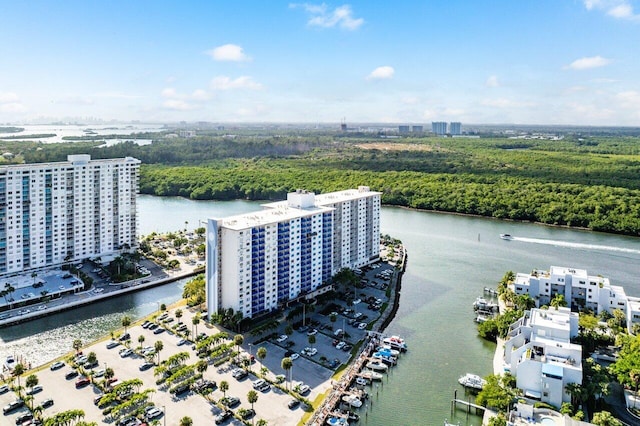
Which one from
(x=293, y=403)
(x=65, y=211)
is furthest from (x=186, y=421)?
(x=65, y=211)

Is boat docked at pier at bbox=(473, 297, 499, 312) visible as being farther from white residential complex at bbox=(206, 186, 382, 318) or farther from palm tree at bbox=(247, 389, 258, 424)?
palm tree at bbox=(247, 389, 258, 424)

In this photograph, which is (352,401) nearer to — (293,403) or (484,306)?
(293,403)

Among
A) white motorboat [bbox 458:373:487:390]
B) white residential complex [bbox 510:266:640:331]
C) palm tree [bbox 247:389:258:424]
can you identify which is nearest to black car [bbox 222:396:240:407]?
palm tree [bbox 247:389:258:424]

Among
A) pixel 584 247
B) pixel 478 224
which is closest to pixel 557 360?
pixel 584 247

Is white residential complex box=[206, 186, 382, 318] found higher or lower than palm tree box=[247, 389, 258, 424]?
higher

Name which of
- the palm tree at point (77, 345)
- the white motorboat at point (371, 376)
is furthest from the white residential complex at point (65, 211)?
the white motorboat at point (371, 376)
